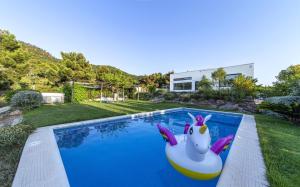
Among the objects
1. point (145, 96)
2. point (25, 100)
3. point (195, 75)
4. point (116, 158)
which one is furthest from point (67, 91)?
point (195, 75)

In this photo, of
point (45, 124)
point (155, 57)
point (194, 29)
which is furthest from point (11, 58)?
point (194, 29)

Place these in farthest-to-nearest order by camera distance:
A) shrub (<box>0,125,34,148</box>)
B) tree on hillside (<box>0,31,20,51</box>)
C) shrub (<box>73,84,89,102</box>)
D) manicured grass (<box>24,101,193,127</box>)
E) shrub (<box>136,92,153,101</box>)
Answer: shrub (<box>136,92,153,101</box>) < tree on hillside (<box>0,31,20,51</box>) < shrub (<box>73,84,89,102</box>) < manicured grass (<box>24,101,193,127</box>) < shrub (<box>0,125,34,148</box>)

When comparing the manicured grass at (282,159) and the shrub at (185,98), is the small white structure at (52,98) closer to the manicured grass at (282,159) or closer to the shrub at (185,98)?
the shrub at (185,98)

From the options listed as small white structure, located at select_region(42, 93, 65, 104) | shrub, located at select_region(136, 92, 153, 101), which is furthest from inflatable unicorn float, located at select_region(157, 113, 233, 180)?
shrub, located at select_region(136, 92, 153, 101)

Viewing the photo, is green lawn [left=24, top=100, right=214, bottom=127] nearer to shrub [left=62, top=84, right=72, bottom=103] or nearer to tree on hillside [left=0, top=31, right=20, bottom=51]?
shrub [left=62, top=84, right=72, bottom=103]

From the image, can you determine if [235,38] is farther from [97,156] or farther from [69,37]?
[69,37]

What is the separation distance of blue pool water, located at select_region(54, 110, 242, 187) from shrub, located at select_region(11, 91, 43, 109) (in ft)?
22.7

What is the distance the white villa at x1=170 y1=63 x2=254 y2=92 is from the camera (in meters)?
21.5

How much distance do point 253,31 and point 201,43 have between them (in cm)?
612

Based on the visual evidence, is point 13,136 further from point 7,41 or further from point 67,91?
point 7,41

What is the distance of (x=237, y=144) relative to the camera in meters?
5.08

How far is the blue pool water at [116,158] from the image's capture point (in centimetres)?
349

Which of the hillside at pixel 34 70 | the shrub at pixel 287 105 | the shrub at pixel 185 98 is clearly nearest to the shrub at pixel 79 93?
the hillside at pixel 34 70

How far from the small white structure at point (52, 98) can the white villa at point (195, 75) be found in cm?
2086
